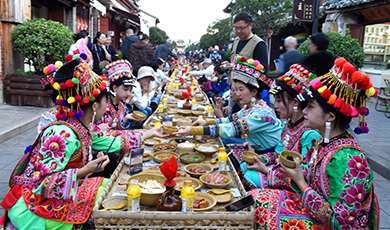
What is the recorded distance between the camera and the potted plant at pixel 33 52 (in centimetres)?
728

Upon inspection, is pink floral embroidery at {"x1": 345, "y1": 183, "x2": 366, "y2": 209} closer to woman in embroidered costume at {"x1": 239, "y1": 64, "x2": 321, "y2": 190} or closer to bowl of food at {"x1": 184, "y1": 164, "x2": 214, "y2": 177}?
woman in embroidered costume at {"x1": 239, "y1": 64, "x2": 321, "y2": 190}

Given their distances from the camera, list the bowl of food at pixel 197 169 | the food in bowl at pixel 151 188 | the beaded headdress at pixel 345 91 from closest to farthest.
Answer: the beaded headdress at pixel 345 91
the food in bowl at pixel 151 188
the bowl of food at pixel 197 169

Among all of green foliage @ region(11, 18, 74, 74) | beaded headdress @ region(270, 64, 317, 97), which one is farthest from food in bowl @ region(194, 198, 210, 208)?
green foliage @ region(11, 18, 74, 74)

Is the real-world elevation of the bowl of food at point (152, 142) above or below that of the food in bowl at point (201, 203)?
above

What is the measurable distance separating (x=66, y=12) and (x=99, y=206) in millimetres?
11946

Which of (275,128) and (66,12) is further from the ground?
(66,12)

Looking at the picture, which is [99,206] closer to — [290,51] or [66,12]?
[290,51]

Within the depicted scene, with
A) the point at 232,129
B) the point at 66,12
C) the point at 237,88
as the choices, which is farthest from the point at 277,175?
the point at 66,12

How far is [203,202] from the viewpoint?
194 cm

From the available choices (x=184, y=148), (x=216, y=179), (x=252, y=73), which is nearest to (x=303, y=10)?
(x=252, y=73)

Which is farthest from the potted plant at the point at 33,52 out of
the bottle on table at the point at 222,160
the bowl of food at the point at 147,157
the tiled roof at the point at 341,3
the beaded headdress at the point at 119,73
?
the tiled roof at the point at 341,3

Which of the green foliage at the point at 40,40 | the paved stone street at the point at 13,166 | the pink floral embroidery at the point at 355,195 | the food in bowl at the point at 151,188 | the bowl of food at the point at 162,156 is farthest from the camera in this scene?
the green foliage at the point at 40,40

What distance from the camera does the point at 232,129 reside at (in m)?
3.25

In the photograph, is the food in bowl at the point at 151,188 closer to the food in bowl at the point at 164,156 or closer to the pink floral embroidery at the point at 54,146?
the pink floral embroidery at the point at 54,146
